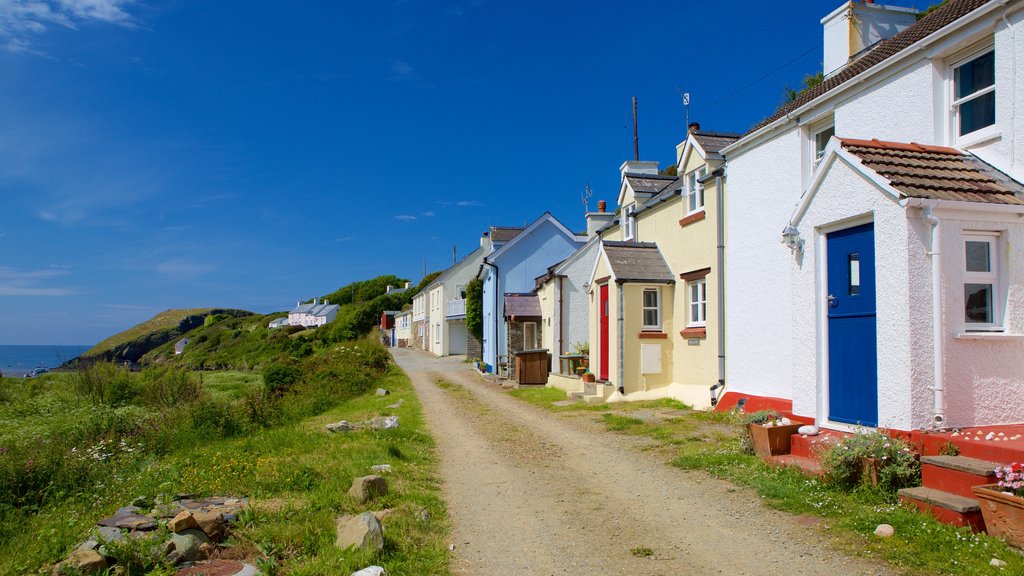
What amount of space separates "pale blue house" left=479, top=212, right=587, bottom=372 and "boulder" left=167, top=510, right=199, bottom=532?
25.8 metres

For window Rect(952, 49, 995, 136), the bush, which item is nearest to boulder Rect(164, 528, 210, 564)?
window Rect(952, 49, 995, 136)

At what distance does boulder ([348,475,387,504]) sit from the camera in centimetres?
729

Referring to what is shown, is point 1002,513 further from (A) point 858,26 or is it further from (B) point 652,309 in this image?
(B) point 652,309

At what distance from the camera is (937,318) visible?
673cm

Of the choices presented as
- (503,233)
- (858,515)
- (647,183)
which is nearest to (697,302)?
(647,183)

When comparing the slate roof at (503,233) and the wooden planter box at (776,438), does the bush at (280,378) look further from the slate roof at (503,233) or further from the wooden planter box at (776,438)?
the wooden planter box at (776,438)

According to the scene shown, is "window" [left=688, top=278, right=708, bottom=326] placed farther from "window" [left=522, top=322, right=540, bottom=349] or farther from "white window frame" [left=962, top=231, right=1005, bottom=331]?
"window" [left=522, top=322, right=540, bottom=349]

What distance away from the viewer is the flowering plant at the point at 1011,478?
4922 millimetres

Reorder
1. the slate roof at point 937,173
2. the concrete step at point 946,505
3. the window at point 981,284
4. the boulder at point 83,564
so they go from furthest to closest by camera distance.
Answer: the window at point 981,284
the slate roof at point 937,173
the concrete step at point 946,505
the boulder at point 83,564

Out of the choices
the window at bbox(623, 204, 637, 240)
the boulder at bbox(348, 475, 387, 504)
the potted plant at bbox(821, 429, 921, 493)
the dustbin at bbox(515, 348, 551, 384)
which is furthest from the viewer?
the dustbin at bbox(515, 348, 551, 384)

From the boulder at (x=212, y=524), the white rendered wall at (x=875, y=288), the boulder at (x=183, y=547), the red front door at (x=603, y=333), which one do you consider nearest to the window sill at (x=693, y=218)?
the red front door at (x=603, y=333)

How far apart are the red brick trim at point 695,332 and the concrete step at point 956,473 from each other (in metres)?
9.41

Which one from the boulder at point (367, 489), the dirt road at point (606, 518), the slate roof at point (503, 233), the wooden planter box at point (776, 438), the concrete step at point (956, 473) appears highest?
the slate roof at point (503, 233)

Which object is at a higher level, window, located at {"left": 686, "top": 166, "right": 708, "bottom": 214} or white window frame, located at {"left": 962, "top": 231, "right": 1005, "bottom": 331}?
window, located at {"left": 686, "top": 166, "right": 708, "bottom": 214}
